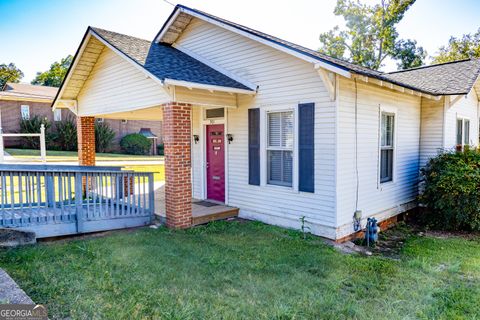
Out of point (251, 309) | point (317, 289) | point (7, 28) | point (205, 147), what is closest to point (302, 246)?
point (317, 289)

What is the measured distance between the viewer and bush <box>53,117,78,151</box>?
25938 millimetres

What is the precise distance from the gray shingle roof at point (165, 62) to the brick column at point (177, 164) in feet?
2.08

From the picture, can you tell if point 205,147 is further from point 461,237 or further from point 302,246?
point 461,237

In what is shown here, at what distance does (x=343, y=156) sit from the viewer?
6.29 metres

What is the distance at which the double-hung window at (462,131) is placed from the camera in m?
10.3

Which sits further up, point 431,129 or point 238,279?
point 431,129

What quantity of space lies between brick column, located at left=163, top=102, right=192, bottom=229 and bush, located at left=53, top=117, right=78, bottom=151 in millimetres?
22690

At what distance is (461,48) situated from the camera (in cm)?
2766

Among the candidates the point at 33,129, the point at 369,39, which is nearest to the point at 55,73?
the point at 33,129

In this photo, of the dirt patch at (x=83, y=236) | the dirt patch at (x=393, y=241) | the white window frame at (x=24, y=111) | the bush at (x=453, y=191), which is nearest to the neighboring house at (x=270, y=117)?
the dirt patch at (x=393, y=241)

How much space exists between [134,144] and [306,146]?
25.4 m

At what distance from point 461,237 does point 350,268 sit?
13.1 ft

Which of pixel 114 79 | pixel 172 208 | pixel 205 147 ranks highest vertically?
pixel 114 79

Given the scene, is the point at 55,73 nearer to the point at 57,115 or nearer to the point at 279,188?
the point at 57,115
